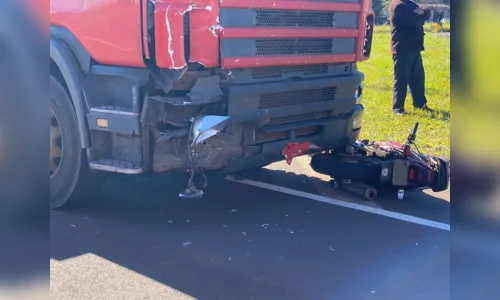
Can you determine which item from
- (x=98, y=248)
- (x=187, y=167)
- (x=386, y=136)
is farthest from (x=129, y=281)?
(x=386, y=136)

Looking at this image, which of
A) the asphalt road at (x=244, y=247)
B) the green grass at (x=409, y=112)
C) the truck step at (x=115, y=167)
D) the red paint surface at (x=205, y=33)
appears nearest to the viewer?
the asphalt road at (x=244, y=247)

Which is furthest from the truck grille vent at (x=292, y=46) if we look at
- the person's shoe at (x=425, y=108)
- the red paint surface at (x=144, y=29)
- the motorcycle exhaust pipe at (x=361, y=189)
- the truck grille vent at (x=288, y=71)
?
the person's shoe at (x=425, y=108)

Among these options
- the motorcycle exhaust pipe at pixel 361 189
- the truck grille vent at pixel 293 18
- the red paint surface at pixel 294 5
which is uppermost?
the red paint surface at pixel 294 5

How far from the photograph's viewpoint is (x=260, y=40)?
17.7ft

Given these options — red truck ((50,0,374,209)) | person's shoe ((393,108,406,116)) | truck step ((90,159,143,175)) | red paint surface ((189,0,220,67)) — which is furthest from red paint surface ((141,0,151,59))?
person's shoe ((393,108,406,116))

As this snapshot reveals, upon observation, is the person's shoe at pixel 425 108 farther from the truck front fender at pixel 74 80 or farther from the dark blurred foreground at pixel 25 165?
the dark blurred foreground at pixel 25 165

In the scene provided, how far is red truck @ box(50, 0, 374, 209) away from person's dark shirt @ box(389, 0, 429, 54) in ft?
15.1

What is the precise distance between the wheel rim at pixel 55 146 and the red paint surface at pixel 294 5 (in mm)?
1795

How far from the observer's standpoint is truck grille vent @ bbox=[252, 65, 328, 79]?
5422mm

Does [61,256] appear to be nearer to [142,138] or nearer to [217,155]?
[142,138]

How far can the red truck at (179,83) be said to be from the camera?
193 inches

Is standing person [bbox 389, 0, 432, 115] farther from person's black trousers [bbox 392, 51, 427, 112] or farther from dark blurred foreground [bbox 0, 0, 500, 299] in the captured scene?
dark blurred foreground [bbox 0, 0, 500, 299]

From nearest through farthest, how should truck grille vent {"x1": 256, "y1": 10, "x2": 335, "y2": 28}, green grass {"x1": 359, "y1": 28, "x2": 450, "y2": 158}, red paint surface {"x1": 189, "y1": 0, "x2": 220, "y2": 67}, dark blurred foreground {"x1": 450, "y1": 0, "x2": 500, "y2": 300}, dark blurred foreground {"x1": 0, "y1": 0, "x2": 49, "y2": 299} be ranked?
1. dark blurred foreground {"x1": 450, "y1": 0, "x2": 500, "y2": 300}
2. dark blurred foreground {"x1": 0, "y1": 0, "x2": 49, "y2": 299}
3. red paint surface {"x1": 189, "y1": 0, "x2": 220, "y2": 67}
4. truck grille vent {"x1": 256, "y1": 10, "x2": 335, "y2": 28}
5. green grass {"x1": 359, "y1": 28, "x2": 450, "y2": 158}

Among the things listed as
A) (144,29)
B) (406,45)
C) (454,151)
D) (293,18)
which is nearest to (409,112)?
(406,45)
